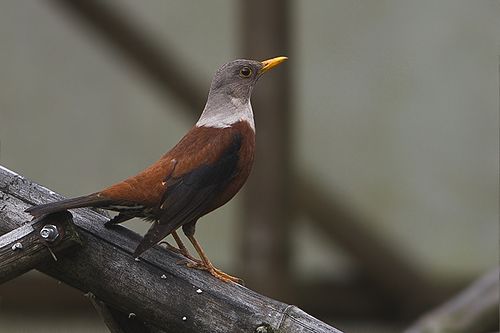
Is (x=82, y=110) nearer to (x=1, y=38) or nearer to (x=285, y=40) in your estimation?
(x=1, y=38)

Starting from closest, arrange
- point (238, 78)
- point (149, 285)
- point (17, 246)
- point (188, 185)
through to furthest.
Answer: point (17, 246) < point (149, 285) < point (188, 185) < point (238, 78)

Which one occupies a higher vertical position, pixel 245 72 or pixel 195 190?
pixel 245 72

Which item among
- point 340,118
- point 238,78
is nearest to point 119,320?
point 238,78

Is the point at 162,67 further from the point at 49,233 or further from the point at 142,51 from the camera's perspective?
the point at 49,233

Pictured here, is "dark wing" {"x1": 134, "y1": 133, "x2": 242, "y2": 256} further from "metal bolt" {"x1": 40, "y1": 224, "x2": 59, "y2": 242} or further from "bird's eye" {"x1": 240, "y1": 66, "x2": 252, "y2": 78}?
"bird's eye" {"x1": 240, "y1": 66, "x2": 252, "y2": 78}

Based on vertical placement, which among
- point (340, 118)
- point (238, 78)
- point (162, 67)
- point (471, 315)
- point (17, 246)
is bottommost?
point (17, 246)

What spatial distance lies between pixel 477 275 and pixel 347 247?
3.18ft

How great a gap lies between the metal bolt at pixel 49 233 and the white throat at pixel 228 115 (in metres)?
0.55

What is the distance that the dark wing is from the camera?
2.30 m

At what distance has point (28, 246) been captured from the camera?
6.85 feet

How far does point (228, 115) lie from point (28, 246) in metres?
0.69

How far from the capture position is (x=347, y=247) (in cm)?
519

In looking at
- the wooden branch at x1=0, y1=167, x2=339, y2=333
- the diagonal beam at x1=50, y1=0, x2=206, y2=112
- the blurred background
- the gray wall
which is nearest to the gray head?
the wooden branch at x1=0, y1=167, x2=339, y2=333

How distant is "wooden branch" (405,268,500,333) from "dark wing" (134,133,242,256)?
1.48 meters
